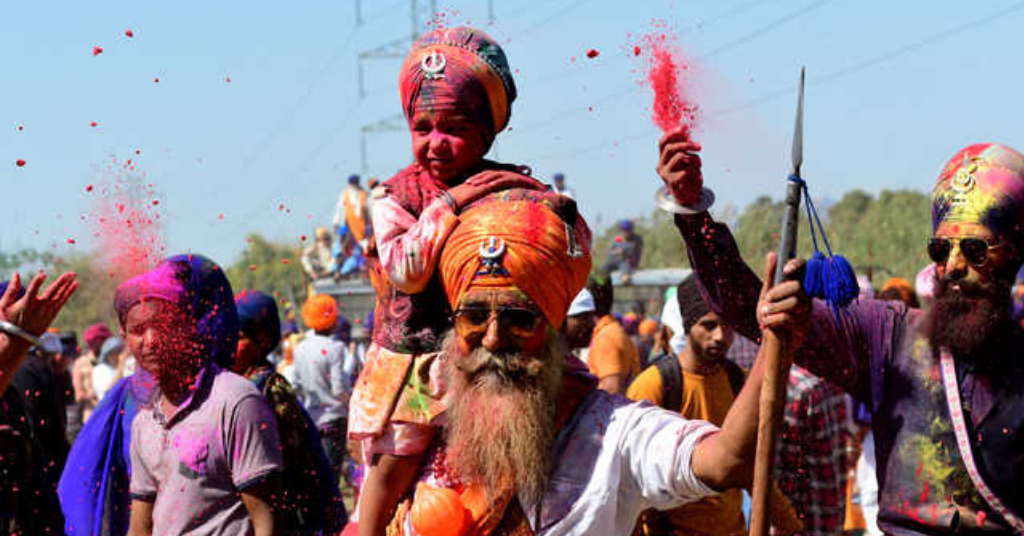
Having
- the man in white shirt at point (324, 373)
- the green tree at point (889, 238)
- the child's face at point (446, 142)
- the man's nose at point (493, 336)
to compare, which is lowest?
the man in white shirt at point (324, 373)

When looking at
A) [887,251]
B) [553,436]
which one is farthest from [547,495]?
[887,251]

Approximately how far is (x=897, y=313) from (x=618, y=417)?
1.12 meters

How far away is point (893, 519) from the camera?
13.5ft

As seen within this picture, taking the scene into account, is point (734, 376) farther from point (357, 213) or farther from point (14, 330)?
point (357, 213)

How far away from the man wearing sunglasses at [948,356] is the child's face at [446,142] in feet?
2.38

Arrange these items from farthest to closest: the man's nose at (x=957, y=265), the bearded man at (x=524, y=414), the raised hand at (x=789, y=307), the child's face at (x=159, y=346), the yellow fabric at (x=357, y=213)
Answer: the yellow fabric at (x=357, y=213) → the child's face at (x=159, y=346) → the man's nose at (x=957, y=265) → the bearded man at (x=524, y=414) → the raised hand at (x=789, y=307)

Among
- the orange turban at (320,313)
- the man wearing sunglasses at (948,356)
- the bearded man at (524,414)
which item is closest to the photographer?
the bearded man at (524,414)

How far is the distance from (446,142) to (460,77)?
0.20m

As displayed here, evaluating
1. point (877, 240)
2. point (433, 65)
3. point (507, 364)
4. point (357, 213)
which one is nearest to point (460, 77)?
point (433, 65)

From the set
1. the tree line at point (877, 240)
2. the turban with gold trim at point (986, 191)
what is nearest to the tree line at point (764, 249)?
the tree line at point (877, 240)

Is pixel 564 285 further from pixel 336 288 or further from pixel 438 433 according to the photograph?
pixel 336 288

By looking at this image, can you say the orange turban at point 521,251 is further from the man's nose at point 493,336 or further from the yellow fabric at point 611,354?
the yellow fabric at point 611,354

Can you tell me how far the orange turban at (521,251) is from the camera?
3.68m

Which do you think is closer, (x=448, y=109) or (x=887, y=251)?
(x=448, y=109)
